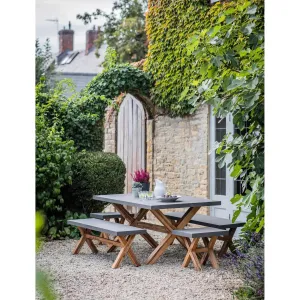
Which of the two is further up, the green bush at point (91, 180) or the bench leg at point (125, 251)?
the green bush at point (91, 180)

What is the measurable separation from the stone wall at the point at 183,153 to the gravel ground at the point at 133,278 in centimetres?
187

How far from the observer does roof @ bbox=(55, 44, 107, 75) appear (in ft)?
83.3

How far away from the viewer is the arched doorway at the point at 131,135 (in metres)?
11.0

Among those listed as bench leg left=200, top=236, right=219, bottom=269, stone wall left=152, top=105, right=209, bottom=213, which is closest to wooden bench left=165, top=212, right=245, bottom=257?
bench leg left=200, top=236, right=219, bottom=269

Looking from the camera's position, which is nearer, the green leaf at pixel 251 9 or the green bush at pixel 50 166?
the green leaf at pixel 251 9

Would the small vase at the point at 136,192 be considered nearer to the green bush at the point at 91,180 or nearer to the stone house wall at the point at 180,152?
the green bush at the point at 91,180

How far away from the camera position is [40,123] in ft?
27.8

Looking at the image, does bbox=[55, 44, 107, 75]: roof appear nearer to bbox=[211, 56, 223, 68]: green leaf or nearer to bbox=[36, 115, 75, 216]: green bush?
bbox=[36, 115, 75, 216]: green bush

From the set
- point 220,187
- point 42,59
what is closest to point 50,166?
point 220,187

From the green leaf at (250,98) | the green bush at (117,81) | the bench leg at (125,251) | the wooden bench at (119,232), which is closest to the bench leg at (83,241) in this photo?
the wooden bench at (119,232)

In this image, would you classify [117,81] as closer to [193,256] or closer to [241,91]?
[193,256]

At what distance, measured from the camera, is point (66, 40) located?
1038 inches
